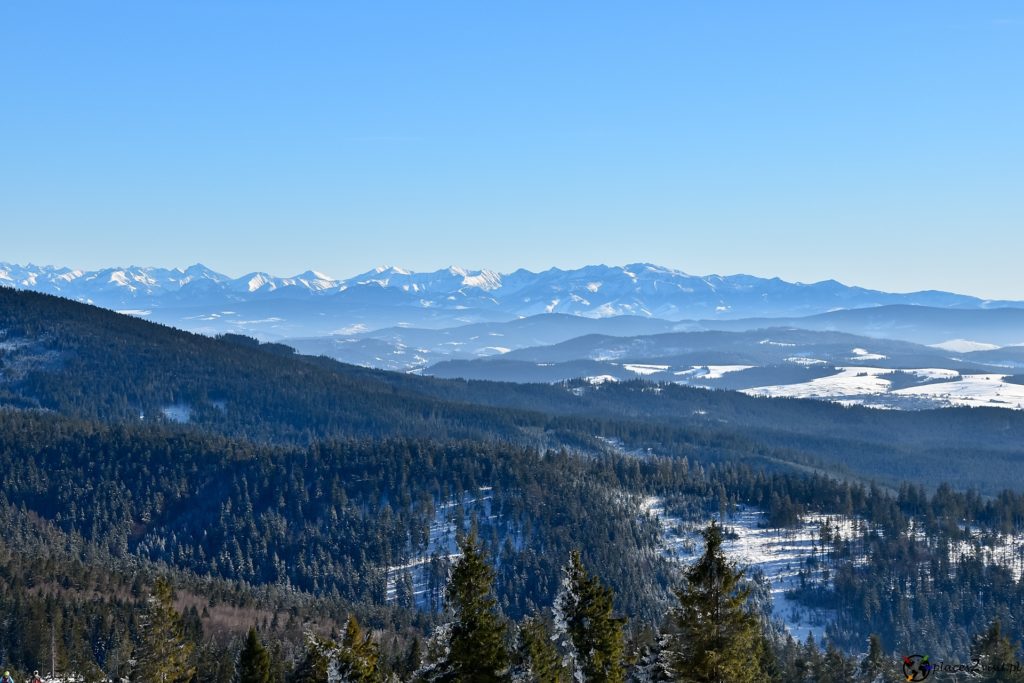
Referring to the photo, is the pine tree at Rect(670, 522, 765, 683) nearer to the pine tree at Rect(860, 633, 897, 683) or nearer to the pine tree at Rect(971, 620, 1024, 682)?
the pine tree at Rect(971, 620, 1024, 682)

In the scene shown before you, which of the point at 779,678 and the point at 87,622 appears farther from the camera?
the point at 87,622

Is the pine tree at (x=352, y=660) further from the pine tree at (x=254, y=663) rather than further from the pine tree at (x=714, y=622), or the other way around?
the pine tree at (x=714, y=622)

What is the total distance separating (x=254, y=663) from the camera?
2803 inches

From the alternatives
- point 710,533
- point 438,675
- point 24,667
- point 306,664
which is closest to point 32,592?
point 24,667

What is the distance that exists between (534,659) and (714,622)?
20.5 m

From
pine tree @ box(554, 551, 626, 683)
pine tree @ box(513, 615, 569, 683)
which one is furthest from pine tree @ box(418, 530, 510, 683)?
pine tree @ box(513, 615, 569, 683)

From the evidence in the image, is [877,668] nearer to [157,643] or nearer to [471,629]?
[471,629]

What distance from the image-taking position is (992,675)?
7525 cm

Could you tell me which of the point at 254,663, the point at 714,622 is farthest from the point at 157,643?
the point at 714,622

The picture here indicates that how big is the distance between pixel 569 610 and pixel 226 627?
125 metres

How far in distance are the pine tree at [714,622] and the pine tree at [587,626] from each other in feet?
30.4

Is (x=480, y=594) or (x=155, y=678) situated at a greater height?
(x=480, y=594)

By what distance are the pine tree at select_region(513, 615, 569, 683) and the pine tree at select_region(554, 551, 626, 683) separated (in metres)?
5.66

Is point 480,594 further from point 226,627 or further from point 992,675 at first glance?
point 226,627
